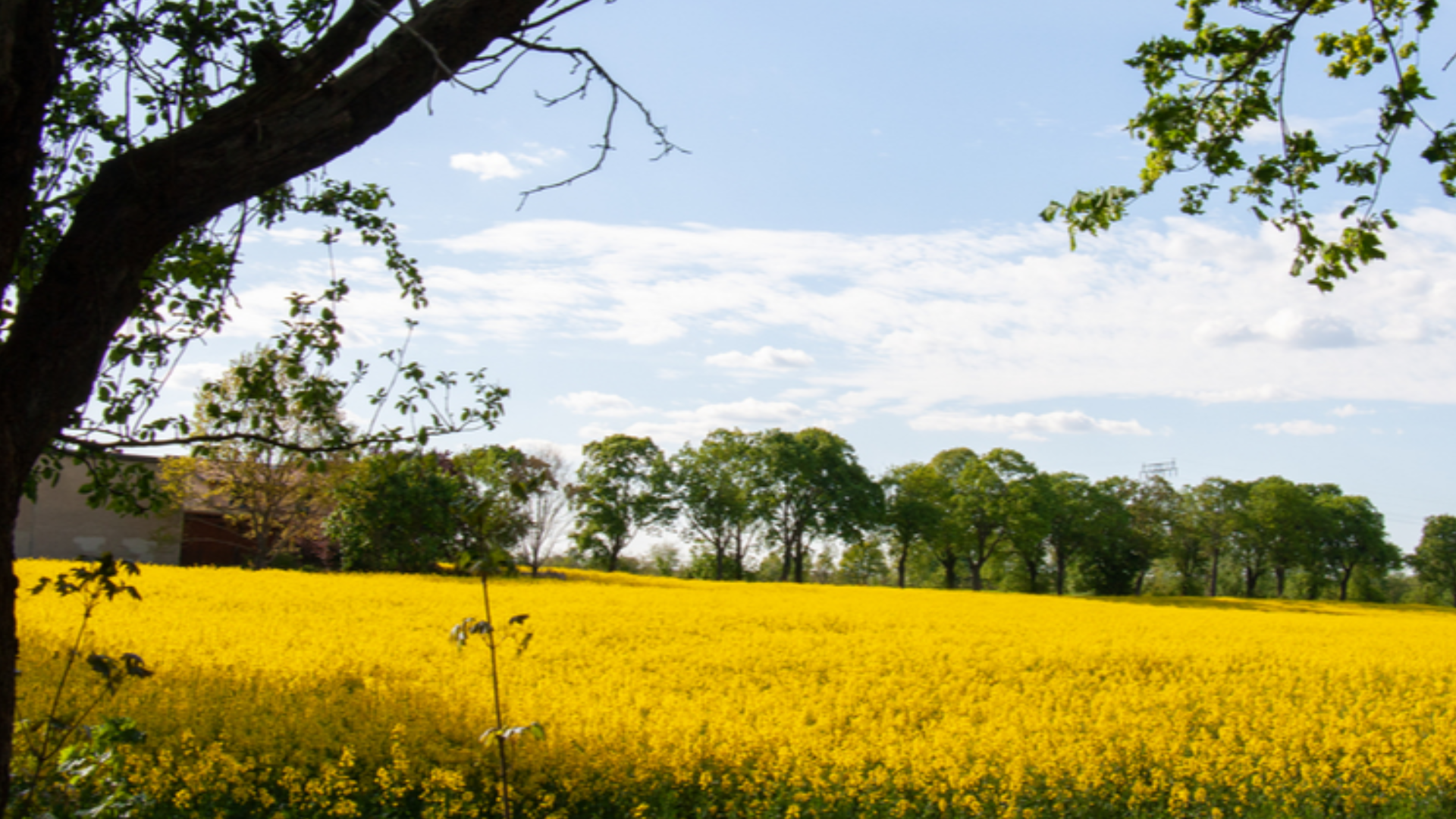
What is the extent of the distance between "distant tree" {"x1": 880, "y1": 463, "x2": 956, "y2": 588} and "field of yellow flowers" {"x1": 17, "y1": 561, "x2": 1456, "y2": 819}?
1449 inches

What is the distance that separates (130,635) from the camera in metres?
10.1

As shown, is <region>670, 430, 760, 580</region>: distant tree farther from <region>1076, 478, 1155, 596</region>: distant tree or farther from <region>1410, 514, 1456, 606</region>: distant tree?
<region>1410, 514, 1456, 606</region>: distant tree

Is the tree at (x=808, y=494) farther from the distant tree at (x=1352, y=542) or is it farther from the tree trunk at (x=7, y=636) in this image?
the tree trunk at (x=7, y=636)

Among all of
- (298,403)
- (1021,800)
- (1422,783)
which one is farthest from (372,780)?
(1422,783)

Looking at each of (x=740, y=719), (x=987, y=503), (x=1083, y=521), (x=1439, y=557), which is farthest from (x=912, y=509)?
(x=740, y=719)

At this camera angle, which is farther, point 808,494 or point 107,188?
point 808,494

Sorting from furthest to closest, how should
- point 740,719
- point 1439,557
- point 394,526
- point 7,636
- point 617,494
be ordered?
point 1439,557 → point 617,494 → point 394,526 → point 740,719 → point 7,636

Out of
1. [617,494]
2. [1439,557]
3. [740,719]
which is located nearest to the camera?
[740,719]

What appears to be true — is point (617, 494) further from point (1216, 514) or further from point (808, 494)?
point (1216, 514)

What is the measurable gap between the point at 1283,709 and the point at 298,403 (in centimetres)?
937

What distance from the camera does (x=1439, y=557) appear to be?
211 ft

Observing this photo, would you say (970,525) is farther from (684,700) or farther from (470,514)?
(470,514)

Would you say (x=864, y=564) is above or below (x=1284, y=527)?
below

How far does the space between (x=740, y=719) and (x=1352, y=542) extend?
218 ft
